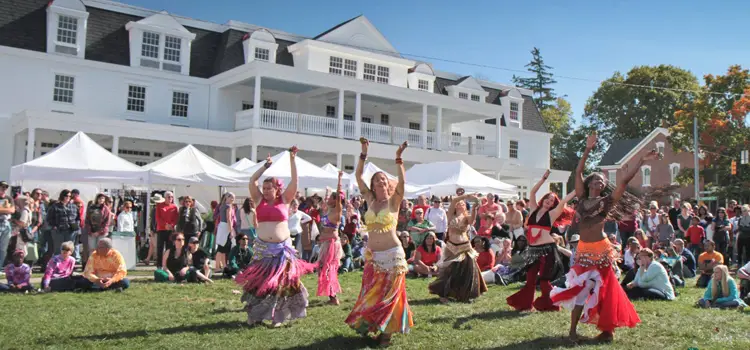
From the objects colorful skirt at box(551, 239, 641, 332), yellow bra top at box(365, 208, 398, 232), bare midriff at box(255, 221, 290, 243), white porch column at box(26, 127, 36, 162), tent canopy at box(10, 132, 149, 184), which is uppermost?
white porch column at box(26, 127, 36, 162)

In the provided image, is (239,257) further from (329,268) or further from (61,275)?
(329,268)

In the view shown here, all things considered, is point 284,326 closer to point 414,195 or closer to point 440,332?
point 440,332

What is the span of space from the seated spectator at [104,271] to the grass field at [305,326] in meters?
0.41

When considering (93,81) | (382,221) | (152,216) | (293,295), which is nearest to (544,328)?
(382,221)

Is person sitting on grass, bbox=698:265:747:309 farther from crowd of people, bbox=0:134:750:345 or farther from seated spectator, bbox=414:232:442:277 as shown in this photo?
seated spectator, bbox=414:232:442:277

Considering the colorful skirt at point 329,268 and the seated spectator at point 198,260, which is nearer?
the colorful skirt at point 329,268

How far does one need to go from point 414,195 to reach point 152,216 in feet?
25.6

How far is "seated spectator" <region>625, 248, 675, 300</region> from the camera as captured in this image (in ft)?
34.2

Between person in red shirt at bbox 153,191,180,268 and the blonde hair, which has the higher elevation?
person in red shirt at bbox 153,191,180,268

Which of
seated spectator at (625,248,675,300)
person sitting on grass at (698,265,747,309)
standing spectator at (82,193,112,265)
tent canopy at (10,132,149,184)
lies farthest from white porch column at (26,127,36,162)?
person sitting on grass at (698,265,747,309)

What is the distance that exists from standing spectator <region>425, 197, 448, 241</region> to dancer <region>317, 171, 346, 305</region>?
6.02 metres

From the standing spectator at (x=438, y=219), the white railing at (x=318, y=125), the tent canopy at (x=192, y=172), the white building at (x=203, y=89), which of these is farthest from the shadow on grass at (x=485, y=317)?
the white railing at (x=318, y=125)

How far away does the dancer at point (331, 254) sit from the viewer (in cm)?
913

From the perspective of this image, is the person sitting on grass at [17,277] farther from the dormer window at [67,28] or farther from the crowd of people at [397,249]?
the dormer window at [67,28]
